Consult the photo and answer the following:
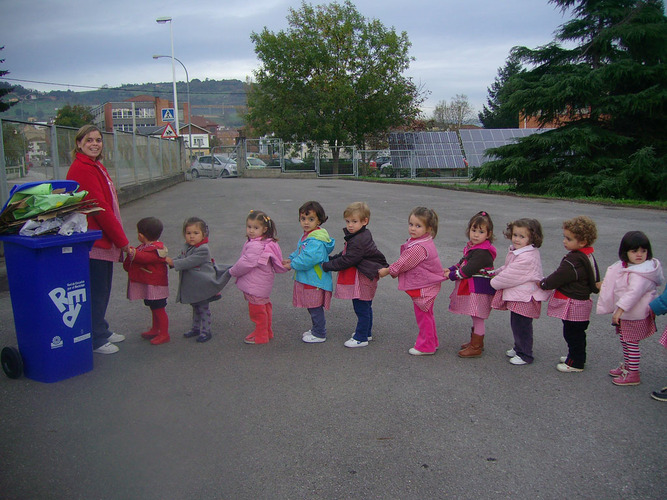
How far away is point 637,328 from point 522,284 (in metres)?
0.89

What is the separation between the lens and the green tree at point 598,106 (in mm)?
18656

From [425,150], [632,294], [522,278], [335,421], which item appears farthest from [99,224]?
[425,150]

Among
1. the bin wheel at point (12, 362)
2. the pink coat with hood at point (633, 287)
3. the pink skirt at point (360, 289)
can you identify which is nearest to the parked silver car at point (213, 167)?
the pink skirt at point (360, 289)

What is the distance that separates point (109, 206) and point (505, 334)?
12.8ft

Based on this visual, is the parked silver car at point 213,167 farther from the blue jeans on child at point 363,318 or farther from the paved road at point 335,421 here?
the blue jeans on child at point 363,318

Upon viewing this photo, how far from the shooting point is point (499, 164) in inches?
826

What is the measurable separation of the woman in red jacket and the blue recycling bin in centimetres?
33

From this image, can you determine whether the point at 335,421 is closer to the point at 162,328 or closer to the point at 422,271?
the point at 422,271

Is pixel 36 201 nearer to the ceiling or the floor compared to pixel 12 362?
nearer to the ceiling

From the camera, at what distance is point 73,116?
2606 inches

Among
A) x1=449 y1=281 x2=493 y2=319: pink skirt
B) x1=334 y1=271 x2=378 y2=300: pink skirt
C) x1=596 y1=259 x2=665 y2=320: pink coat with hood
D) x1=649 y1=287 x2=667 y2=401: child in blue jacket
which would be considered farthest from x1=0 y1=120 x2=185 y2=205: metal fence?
x1=649 y1=287 x2=667 y2=401: child in blue jacket

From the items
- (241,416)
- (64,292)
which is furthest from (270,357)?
(64,292)

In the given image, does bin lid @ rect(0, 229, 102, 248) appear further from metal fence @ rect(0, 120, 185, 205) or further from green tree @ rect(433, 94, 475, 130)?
green tree @ rect(433, 94, 475, 130)

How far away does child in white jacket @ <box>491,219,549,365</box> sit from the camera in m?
4.48
